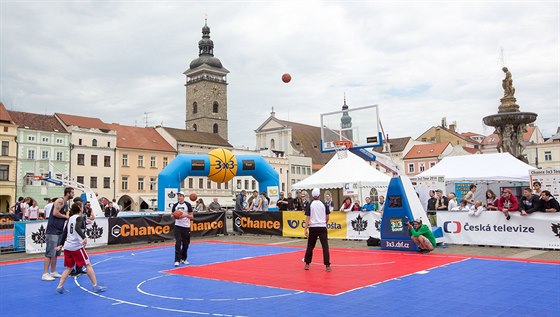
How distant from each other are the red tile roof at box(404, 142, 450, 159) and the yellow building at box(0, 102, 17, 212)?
56.0m

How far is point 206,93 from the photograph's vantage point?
93.6m

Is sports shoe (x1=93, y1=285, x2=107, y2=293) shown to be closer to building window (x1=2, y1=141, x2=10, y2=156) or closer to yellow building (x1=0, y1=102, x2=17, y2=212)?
yellow building (x1=0, y1=102, x2=17, y2=212)

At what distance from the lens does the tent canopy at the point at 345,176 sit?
25.2 metres

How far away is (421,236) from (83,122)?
177 ft

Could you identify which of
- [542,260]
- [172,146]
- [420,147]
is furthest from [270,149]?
[542,260]

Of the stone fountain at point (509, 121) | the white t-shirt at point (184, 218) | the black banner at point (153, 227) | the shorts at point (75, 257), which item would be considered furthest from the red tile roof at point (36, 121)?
the shorts at point (75, 257)

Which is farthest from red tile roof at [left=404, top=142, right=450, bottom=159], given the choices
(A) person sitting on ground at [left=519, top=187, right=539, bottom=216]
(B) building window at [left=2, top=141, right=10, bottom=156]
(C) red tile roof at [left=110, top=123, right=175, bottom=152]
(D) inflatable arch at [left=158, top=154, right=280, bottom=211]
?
(A) person sitting on ground at [left=519, top=187, right=539, bottom=216]

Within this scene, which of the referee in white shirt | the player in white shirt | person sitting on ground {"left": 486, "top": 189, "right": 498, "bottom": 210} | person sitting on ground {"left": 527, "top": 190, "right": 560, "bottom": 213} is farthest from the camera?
person sitting on ground {"left": 486, "top": 189, "right": 498, "bottom": 210}

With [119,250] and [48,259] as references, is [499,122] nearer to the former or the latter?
[119,250]

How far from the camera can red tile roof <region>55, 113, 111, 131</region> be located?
191 ft

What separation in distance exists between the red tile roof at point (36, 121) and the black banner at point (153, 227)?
1559 inches

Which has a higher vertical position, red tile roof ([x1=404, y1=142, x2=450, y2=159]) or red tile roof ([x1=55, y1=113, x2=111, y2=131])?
red tile roof ([x1=55, y1=113, x2=111, y2=131])

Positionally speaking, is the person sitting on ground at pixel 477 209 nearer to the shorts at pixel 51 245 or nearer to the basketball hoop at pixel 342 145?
the basketball hoop at pixel 342 145

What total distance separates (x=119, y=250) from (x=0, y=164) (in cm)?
4043
